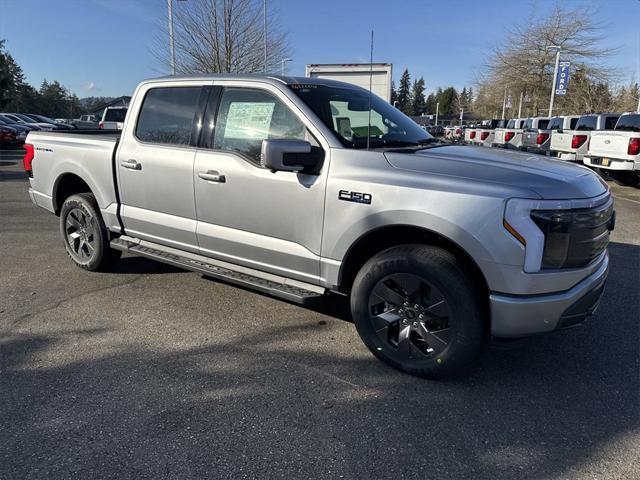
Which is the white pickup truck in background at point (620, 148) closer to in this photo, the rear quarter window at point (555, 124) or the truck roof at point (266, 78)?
the rear quarter window at point (555, 124)

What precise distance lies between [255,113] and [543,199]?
7.21ft

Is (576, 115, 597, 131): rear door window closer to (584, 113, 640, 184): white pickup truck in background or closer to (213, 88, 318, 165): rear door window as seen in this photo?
(584, 113, 640, 184): white pickup truck in background

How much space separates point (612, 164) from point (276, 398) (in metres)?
12.0

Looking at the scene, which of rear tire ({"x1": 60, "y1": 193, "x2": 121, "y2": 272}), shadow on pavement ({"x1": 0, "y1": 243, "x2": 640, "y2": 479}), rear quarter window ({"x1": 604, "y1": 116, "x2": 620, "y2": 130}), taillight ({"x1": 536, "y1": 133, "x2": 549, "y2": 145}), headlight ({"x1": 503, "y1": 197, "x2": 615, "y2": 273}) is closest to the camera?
shadow on pavement ({"x1": 0, "y1": 243, "x2": 640, "y2": 479})

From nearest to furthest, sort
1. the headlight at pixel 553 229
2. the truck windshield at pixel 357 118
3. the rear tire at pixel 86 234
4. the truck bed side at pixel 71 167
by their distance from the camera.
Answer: the headlight at pixel 553 229 < the truck windshield at pixel 357 118 < the truck bed side at pixel 71 167 < the rear tire at pixel 86 234

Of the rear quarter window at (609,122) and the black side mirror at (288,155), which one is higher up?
the rear quarter window at (609,122)

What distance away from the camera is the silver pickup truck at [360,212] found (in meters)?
2.75

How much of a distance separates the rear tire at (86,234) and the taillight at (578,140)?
43.5 ft

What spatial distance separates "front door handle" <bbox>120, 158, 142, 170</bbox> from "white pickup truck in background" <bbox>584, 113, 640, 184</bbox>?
11351 mm

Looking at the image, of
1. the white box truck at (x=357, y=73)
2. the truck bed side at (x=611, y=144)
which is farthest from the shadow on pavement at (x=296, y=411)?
the truck bed side at (x=611, y=144)

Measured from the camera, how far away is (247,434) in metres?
2.58

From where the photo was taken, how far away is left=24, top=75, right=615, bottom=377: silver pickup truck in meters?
2.75

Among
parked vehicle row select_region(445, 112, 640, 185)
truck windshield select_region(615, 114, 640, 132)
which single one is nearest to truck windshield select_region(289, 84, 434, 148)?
parked vehicle row select_region(445, 112, 640, 185)

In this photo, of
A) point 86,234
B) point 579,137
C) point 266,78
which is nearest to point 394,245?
point 266,78
